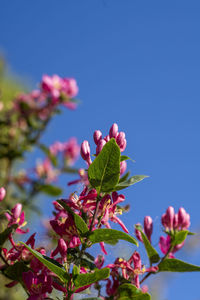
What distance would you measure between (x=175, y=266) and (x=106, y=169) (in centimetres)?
39

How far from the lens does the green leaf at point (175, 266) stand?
3.90 feet

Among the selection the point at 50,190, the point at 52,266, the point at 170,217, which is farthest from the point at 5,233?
the point at 50,190

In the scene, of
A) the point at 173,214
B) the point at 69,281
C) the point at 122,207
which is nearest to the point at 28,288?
the point at 69,281

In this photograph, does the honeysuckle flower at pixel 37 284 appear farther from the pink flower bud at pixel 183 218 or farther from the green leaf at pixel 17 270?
the pink flower bud at pixel 183 218

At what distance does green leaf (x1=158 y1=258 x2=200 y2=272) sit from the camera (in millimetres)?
1189

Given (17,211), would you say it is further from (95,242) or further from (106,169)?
(106,169)

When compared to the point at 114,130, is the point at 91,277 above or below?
below

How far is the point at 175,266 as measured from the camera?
4.00ft

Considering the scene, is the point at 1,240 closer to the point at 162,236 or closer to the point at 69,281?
the point at 69,281

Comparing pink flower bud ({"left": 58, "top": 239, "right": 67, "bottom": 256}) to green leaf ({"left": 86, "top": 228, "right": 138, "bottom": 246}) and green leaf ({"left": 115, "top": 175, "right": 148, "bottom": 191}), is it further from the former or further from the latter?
green leaf ({"left": 115, "top": 175, "right": 148, "bottom": 191})

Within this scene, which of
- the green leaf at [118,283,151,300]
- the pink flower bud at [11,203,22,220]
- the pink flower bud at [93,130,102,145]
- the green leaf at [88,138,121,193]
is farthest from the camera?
the pink flower bud at [11,203,22,220]

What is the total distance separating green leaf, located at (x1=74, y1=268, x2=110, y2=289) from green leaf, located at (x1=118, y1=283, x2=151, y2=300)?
5.4 inches

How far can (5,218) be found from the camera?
4.93ft

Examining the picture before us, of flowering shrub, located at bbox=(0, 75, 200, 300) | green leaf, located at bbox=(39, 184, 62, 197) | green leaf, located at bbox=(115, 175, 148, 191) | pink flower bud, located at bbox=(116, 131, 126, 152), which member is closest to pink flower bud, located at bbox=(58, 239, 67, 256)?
flowering shrub, located at bbox=(0, 75, 200, 300)
